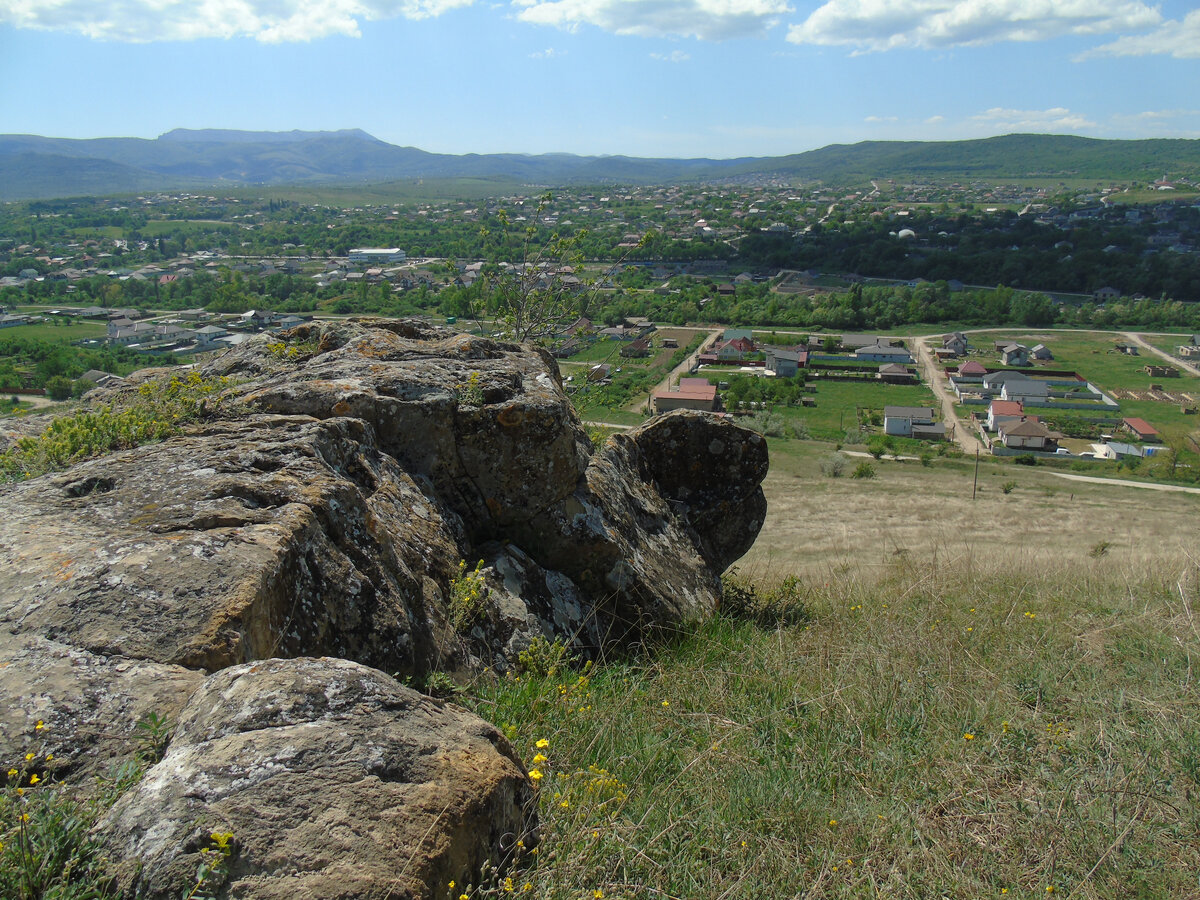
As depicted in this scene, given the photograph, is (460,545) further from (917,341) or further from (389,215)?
(389,215)

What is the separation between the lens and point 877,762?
3.47 m

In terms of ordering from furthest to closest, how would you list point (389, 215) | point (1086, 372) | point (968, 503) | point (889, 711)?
1. point (389, 215)
2. point (1086, 372)
3. point (968, 503)
4. point (889, 711)

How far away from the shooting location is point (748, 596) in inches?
268

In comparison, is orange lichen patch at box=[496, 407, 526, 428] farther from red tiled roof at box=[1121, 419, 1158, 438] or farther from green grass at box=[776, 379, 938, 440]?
red tiled roof at box=[1121, 419, 1158, 438]

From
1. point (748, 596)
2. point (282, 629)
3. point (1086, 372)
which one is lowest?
point (1086, 372)

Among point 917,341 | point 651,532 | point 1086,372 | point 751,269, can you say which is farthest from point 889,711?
point 751,269

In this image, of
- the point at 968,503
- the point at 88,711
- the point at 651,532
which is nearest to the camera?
the point at 88,711

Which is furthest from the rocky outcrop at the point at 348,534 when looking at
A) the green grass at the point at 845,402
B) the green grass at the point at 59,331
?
the green grass at the point at 59,331

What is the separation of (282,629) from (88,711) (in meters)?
0.76

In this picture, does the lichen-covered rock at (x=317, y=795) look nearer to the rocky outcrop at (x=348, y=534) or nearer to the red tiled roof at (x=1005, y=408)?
the rocky outcrop at (x=348, y=534)

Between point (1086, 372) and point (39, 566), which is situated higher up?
point (39, 566)

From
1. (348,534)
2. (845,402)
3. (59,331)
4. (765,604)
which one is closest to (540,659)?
(348,534)

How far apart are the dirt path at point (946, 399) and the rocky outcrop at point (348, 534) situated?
123ft

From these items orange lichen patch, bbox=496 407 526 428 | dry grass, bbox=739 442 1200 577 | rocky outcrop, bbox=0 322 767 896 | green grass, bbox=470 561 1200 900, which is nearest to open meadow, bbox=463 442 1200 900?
green grass, bbox=470 561 1200 900
